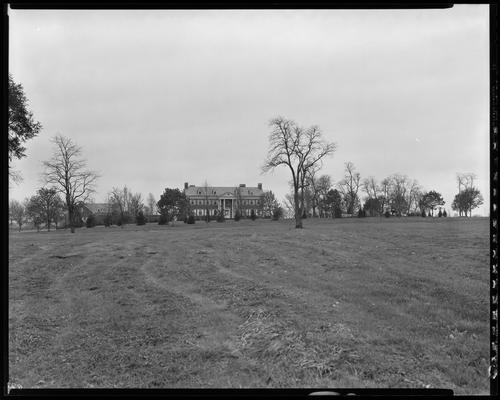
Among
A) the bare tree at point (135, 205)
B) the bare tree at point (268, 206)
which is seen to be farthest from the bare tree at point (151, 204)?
the bare tree at point (268, 206)

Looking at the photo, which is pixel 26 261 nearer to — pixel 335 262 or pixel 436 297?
pixel 335 262

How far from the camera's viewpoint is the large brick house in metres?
5.38

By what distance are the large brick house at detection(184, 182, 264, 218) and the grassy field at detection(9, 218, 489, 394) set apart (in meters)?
0.95

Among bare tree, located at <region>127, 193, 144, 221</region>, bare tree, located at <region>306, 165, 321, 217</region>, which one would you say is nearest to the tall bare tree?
bare tree, located at <region>127, 193, 144, 221</region>

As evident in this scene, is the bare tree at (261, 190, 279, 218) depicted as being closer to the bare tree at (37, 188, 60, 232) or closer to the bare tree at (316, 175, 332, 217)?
the bare tree at (316, 175, 332, 217)

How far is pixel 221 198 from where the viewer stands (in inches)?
249

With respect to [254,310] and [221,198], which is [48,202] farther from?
→ [254,310]

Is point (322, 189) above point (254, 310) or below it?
above

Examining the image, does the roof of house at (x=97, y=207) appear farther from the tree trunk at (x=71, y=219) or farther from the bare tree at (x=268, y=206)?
the bare tree at (x=268, y=206)

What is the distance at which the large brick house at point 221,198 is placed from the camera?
17.6 feet

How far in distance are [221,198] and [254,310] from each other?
283 centimetres
